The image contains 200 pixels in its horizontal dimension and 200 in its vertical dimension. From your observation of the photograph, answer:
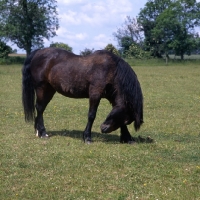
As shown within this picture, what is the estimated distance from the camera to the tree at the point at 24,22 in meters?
61.0

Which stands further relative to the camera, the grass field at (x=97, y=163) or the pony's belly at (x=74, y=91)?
the pony's belly at (x=74, y=91)

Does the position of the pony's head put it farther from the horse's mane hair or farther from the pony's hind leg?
the pony's hind leg

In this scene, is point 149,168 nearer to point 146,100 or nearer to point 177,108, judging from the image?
point 177,108

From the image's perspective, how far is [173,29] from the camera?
224 feet

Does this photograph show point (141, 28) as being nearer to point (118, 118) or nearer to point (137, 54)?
point (137, 54)

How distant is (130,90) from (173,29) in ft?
202

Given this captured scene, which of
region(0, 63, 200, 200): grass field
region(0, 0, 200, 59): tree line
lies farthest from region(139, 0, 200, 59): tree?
region(0, 63, 200, 200): grass field

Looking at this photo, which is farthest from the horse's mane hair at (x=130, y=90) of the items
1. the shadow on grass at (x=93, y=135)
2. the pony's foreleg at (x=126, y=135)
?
the shadow on grass at (x=93, y=135)

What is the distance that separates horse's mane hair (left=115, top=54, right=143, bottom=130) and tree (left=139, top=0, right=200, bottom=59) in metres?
57.1

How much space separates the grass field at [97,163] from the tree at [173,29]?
5554cm

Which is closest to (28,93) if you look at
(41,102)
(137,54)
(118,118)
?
(41,102)

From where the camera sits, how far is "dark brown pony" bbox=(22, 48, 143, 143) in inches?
349

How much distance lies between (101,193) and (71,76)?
3.89 m

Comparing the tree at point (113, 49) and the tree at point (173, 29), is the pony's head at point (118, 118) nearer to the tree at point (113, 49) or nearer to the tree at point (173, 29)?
the tree at point (113, 49)
